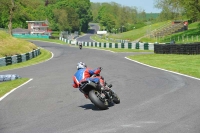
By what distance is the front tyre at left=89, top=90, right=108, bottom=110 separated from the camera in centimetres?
1009

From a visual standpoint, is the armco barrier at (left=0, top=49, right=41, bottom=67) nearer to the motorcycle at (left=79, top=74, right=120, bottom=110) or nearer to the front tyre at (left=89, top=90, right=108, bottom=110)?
the motorcycle at (left=79, top=74, right=120, bottom=110)

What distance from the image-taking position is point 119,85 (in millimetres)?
15008

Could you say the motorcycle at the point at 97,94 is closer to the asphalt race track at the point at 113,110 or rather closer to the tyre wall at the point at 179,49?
the asphalt race track at the point at 113,110

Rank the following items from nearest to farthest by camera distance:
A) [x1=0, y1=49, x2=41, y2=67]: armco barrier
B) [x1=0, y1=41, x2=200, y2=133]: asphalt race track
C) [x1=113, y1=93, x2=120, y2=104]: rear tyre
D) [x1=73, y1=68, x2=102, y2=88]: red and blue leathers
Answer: [x1=0, y1=41, x2=200, y2=133]: asphalt race track < [x1=73, y1=68, x2=102, y2=88]: red and blue leathers < [x1=113, y1=93, x2=120, y2=104]: rear tyre < [x1=0, y1=49, x2=41, y2=67]: armco barrier

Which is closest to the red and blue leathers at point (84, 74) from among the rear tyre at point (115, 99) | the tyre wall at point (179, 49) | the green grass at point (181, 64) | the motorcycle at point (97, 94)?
the motorcycle at point (97, 94)

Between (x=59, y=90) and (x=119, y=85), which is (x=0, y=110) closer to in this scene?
(x=59, y=90)

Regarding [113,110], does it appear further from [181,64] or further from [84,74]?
[181,64]

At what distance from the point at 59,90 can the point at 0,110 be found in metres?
3.88

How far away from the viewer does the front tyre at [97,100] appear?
33.1 ft

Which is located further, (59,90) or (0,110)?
(59,90)

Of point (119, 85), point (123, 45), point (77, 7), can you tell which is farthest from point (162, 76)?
point (77, 7)

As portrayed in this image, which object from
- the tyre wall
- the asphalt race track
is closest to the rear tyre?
the asphalt race track

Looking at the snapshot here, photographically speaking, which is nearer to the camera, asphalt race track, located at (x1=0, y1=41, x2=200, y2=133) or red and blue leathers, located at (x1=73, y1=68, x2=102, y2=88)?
asphalt race track, located at (x1=0, y1=41, x2=200, y2=133)

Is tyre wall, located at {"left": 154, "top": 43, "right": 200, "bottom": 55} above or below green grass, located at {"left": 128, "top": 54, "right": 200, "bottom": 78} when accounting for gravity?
above
